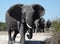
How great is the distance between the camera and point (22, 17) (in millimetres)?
18375

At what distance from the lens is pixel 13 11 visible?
1922 cm

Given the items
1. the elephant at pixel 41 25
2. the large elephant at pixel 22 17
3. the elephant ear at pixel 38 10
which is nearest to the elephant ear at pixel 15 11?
the large elephant at pixel 22 17

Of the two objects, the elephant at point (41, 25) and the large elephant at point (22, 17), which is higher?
the large elephant at point (22, 17)

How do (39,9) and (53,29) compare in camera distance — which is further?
(39,9)

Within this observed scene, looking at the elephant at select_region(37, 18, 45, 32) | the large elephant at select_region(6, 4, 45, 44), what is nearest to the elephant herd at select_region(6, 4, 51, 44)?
the large elephant at select_region(6, 4, 45, 44)

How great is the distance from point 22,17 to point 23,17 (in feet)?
0.60

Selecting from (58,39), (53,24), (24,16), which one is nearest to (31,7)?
(24,16)

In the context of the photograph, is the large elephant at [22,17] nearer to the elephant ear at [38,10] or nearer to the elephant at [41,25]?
the elephant ear at [38,10]

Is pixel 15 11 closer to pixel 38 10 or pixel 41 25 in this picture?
pixel 38 10

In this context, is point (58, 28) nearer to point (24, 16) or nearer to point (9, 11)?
point (24, 16)

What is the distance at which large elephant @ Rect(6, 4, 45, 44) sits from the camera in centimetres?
1745

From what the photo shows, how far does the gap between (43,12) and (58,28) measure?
3670 millimetres

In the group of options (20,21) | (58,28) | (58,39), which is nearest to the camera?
(58,39)

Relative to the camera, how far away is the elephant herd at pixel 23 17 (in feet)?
57.0
